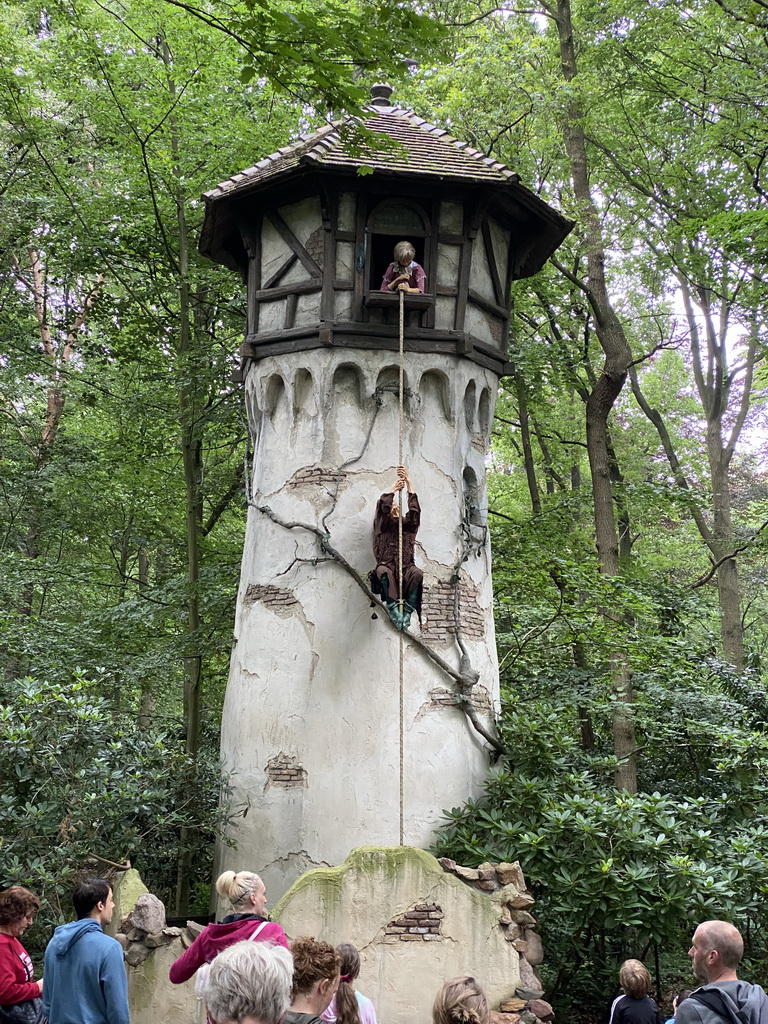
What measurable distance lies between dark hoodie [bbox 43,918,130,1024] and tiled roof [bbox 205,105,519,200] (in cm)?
749

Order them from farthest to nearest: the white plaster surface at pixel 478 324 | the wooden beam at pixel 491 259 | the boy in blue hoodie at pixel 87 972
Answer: the wooden beam at pixel 491 259
the white plaster surface at pixel 478 324
the boy in blue hoodie at pixel 87 972

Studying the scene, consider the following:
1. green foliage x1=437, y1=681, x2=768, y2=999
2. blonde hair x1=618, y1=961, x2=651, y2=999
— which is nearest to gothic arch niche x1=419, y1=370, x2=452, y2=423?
green foliage x1=437, y1=681, x2=768, y2=999

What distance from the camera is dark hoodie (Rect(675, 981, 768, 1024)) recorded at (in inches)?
137

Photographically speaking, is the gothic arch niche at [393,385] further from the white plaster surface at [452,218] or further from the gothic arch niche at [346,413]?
the white plaster surface at [452,218]

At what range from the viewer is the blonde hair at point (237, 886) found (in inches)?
173

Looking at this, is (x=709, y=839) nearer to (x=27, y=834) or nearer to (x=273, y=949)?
(x=27, y=834)

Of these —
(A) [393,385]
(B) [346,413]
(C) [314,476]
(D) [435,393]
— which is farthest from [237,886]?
(D) [435,393]

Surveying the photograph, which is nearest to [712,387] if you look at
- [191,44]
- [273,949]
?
[191,44]

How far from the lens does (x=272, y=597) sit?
32.8 feet

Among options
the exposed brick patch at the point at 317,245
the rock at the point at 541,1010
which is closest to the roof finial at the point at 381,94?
the exposed brick patch at the point at 317,245

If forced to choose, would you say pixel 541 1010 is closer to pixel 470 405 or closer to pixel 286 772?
pixel 286 772

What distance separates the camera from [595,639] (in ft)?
37.4

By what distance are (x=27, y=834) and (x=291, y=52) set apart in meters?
6.38

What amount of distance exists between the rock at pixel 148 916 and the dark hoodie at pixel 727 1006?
4507 mm
